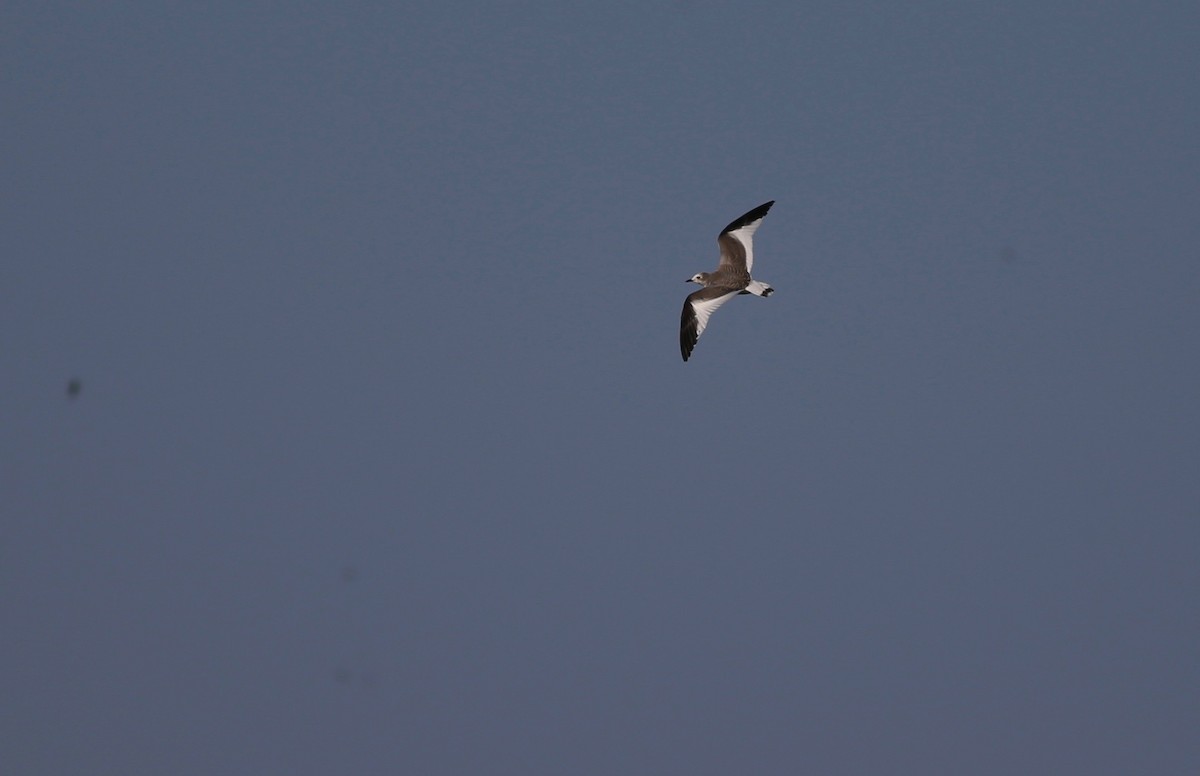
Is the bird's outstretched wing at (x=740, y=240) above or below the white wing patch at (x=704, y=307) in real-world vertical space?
above

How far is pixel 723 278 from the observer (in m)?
27.3

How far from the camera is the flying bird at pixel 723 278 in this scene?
89.1 ft

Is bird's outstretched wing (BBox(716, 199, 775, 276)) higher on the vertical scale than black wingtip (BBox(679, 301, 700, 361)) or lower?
higher

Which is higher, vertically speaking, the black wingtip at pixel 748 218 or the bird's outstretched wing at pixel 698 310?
the black wingtip at pixel 748 218

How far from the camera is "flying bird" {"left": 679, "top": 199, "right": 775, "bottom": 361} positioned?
27.2m

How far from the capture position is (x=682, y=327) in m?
27.4

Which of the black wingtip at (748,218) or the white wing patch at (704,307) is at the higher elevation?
the black wingtip at (748,218)

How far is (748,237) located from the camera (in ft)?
90.2

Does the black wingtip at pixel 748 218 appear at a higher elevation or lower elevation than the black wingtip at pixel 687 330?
higher

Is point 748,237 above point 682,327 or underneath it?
above

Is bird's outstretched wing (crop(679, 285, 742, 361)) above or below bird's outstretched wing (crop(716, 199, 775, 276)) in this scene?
below

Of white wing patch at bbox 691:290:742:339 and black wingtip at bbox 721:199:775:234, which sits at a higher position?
black wingtip at bbox 721:199:775:234

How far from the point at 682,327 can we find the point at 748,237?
3179 millimetres
